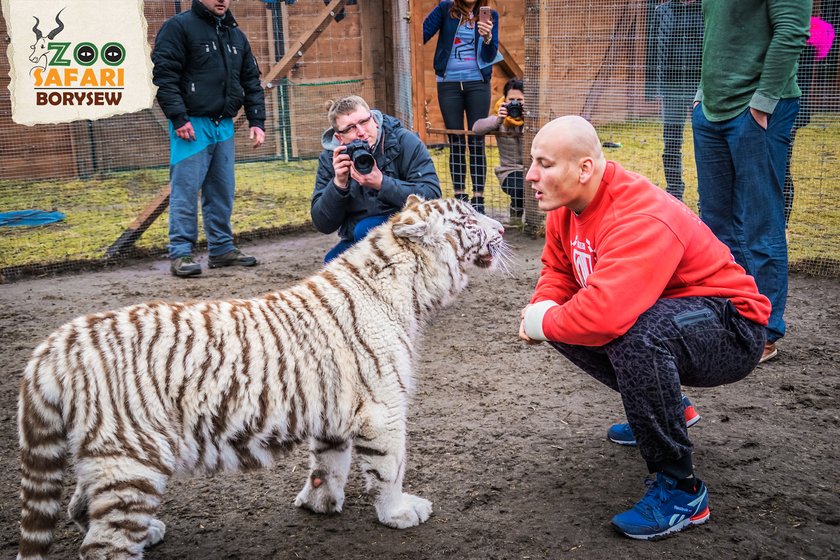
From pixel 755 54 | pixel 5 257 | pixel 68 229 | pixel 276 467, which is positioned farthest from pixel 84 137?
pixel 755 54

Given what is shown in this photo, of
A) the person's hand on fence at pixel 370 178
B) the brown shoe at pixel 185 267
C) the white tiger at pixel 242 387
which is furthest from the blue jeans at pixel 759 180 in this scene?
the brown shoe at pixel 185 267

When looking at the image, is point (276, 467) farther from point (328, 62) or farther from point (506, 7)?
point (506, 7)

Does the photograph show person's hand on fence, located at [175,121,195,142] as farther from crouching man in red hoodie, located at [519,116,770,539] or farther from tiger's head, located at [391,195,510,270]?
crouching man in red hoodie, located at [519,116,770,539]

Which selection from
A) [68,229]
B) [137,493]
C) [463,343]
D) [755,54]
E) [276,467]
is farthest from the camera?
[68,229]

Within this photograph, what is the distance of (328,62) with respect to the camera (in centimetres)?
1009

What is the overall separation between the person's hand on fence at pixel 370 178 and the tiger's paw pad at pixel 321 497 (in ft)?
5.99

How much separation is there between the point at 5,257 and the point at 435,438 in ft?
18.5

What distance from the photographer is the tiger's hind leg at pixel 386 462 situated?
128 inches

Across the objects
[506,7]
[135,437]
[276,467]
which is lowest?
[276,467]

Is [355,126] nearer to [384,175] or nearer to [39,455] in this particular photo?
[384,175]

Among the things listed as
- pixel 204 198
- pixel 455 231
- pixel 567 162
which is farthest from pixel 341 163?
pixel 204 198

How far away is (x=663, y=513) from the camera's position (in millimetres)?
3164

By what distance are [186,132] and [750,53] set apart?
15.5ft

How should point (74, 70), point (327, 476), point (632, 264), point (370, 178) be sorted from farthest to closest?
point (74, 70) < point (370, 178) < point (327, 476) < point (632, 264)
